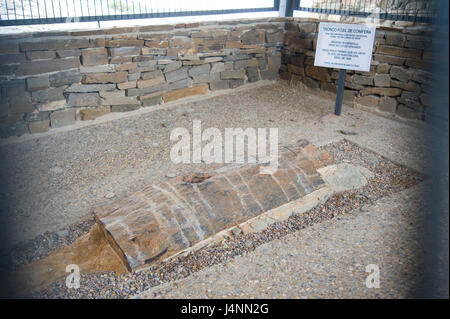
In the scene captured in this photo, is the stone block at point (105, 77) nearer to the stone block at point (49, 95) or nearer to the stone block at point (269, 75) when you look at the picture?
the stone block at point (49, 95)

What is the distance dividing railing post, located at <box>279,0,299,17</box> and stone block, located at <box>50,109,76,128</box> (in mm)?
3695

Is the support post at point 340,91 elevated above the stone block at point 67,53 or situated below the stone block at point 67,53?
below

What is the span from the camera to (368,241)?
2.81 m

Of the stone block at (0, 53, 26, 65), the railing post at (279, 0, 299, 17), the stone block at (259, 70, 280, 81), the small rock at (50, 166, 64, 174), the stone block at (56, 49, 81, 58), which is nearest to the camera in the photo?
the small rock at (50, 166, 64, 174)

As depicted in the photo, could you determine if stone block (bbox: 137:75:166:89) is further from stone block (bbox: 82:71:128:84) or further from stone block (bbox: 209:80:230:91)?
stone block (bbox: 209:80:230:91)

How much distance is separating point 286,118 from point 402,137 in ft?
4.83

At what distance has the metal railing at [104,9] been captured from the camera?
4371 mm

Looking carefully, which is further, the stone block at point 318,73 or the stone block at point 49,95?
the stone block at point 318,73

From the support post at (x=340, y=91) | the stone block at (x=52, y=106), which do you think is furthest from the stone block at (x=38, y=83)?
the support post at (x=340, y=91)

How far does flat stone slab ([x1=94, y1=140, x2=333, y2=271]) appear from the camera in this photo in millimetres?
2527

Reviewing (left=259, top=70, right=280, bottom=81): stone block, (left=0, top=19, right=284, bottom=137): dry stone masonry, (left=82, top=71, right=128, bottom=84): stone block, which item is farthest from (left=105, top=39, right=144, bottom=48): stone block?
(left=259, top=70, right=280, bottom=81): stone block

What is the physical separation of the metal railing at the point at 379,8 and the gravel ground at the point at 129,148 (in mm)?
1282

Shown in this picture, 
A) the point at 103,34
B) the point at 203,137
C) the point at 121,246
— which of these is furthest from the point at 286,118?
the point at 121,246

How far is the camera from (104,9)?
16.1 feet
